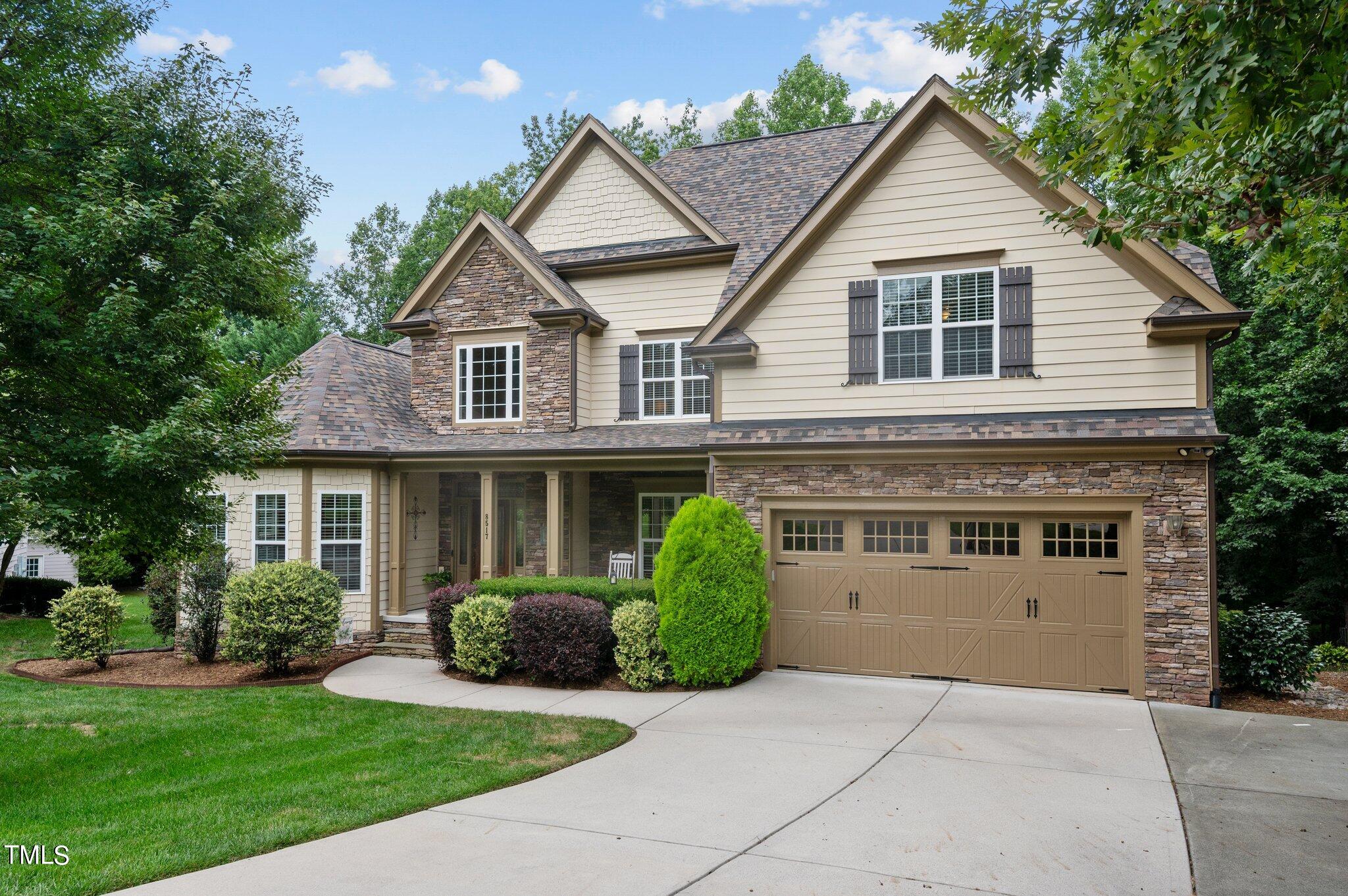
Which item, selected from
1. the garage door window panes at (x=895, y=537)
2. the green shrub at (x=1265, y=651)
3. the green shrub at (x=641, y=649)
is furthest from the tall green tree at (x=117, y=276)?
the green shrub at (x=1265, y=651)

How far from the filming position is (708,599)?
10164 mm

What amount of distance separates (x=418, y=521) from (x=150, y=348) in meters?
8.35

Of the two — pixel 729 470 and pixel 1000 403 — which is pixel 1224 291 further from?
pixel 729 470

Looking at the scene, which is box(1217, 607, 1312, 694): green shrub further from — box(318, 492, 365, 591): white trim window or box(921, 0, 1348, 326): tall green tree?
box(318, 492, 365, 591): white trim window

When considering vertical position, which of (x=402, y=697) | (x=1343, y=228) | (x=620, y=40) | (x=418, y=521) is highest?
(x=620, y=40)

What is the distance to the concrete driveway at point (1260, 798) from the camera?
4973mm

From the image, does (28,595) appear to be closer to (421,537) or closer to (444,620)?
(421,537)

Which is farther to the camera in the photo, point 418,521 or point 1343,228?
point 418,521

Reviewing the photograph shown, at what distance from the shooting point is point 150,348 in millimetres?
7418

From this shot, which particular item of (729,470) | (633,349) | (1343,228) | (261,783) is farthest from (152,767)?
(1343,228)

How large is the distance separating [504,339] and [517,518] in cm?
363

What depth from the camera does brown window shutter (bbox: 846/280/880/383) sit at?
36.8 feet

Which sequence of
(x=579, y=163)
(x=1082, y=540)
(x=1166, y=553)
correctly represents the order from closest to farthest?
1. (x=1166, y=553)
2. (x=1082, y=540)
3. (x=579, y=163)

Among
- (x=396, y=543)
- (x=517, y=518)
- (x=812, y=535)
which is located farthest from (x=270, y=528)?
(x=812, y=535)
